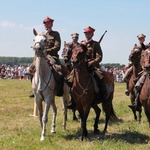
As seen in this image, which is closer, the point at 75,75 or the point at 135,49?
the point at 75,75

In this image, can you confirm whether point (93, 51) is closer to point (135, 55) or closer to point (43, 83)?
point (43, 83)

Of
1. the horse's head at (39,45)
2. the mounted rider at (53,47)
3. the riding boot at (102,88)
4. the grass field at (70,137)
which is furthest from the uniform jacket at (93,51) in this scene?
the grass field at (70,137)

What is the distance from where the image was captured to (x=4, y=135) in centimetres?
1153

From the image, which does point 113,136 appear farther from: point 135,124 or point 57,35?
point 57,35

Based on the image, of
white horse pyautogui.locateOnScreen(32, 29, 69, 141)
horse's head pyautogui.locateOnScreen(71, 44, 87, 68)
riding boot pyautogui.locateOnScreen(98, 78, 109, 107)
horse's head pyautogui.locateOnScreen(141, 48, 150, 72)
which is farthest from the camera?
riding boot pyautogui.locateOnScreen(98, 78, 109, 107)

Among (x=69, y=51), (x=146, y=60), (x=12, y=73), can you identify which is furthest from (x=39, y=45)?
(x=12, y=73)

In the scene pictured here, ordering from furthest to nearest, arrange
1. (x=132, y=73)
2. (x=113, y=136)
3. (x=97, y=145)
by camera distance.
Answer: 1. (x=132, y=73)
2. (x=113, y=136)
3. (x=97, y=145)

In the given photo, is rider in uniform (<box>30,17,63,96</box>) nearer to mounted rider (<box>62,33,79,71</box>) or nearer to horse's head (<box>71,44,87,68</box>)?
horse's head (<box>71,44,87,68</box>)

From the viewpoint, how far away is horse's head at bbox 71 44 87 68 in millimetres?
9977

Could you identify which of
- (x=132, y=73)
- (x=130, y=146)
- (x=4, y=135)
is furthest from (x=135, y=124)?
(x=4, y=135)

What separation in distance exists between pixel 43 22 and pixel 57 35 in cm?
63

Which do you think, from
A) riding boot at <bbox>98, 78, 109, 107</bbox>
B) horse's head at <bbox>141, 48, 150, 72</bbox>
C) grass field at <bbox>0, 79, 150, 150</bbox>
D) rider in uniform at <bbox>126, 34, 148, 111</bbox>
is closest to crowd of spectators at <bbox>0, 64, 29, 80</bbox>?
grass field at <bbox>0, 79, 150, 150</bbox>

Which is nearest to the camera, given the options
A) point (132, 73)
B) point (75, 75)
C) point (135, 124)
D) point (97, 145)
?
point (97, 145)

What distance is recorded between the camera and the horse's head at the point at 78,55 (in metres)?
9.98
